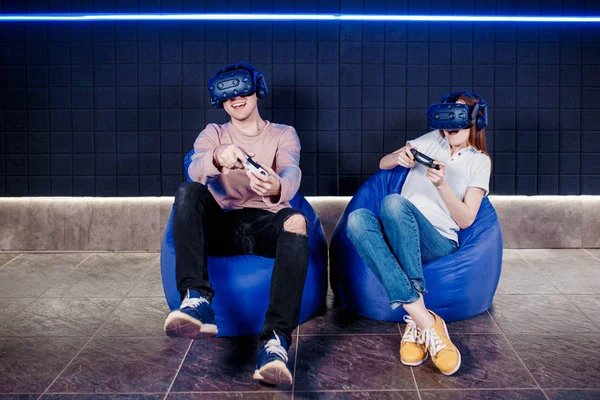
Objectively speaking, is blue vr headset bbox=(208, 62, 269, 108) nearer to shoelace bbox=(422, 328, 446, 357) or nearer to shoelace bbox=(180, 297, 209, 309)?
shoelace bbox=(180, 297, 209, 309)

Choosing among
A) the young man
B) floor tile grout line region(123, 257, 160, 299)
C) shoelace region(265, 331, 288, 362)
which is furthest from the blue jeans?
floor tile grout line region(123, 257, 160, 299)

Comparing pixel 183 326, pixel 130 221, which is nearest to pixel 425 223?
pixel 183 326

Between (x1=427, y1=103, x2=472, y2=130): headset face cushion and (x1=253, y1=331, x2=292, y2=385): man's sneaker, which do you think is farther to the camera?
(x1=427, y1=103, x2=472, y2=130): headset face cushion

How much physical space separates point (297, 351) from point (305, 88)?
198 centimetres

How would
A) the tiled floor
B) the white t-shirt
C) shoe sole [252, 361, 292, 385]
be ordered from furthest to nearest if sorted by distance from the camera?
the white t-shirt
the tiled floor
shoe sole [252, 361, 292, 385]

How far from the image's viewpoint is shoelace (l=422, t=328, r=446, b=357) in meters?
2.18

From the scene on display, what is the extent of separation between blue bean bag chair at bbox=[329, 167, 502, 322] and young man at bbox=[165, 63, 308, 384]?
1.31 feet

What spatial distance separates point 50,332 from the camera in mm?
2555

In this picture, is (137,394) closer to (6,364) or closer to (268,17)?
(6,364)

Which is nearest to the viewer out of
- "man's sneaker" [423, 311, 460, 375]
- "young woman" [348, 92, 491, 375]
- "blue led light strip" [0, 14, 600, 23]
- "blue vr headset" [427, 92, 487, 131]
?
"man's sneaker" [423, 311, 460, 375]

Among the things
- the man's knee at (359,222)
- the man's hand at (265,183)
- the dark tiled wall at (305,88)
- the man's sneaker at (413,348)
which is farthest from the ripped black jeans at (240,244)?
the dark tiled wall at (305,88)

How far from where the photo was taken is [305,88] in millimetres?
3881

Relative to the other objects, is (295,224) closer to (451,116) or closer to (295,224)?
(295,224)

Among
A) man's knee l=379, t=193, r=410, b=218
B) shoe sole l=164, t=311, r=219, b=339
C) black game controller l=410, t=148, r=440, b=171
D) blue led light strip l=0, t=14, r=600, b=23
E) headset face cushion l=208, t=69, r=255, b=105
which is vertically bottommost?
shoe sole l=164, t=311, r=219, b=339
